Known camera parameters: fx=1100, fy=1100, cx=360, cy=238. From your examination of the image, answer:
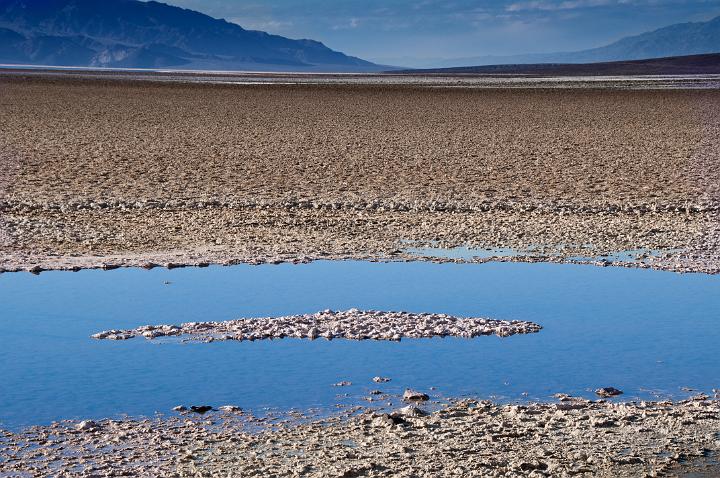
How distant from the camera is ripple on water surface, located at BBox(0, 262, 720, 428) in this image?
648 centimetres

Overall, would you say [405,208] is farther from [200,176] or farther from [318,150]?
[318,150]

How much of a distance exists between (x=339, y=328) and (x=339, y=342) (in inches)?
9.7

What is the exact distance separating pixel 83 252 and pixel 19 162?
9237mm

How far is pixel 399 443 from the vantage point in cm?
545

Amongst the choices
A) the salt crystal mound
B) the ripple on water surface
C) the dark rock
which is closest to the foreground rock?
the dark rock

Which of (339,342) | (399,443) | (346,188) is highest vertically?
(399,443)

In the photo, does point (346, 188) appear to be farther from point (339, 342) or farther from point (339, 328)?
point (339, 342)

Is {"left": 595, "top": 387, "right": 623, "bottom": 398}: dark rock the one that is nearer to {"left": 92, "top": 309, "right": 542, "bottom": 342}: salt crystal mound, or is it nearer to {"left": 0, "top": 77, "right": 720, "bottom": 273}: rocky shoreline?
{"left": 92, "top": 309, "right": 542, "bottom": 342}: salt crystal mound

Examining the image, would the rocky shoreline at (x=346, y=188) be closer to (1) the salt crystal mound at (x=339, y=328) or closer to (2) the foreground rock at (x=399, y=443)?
(1) the salt crystal mound at (x=339, y=328)

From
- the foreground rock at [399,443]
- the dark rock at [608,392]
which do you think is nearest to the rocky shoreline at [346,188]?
the dark rock at [608,392]

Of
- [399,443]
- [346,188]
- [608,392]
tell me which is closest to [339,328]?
[608,392]

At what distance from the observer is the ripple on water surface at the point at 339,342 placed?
648 centimetres

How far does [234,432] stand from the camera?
562 centimetres

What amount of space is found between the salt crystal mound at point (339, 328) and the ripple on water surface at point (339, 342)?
13cm
